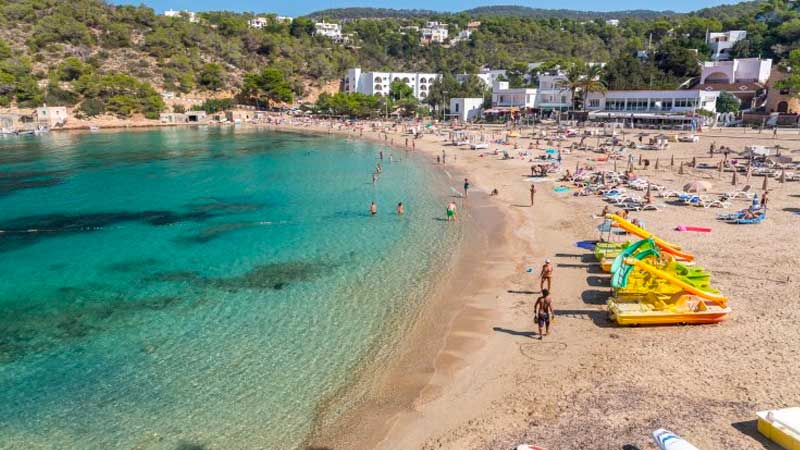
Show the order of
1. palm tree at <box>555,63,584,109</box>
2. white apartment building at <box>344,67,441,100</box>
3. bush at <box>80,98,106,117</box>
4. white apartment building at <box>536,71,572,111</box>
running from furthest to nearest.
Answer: white apartment building at <box>344,67,441,100</box> → bush at <box>80,98,106,117</box> → white apartment building at <box>536,71,572,111</box> → palm tree at <box>555,63,584,109</box>

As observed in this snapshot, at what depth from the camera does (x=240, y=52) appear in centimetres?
12862

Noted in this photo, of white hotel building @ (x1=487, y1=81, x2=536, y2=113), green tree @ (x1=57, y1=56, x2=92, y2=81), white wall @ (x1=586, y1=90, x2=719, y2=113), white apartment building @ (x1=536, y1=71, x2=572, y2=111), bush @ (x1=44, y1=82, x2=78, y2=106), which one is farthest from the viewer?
green tree @ (x1=57, y1=56, x2=92, y2=81)

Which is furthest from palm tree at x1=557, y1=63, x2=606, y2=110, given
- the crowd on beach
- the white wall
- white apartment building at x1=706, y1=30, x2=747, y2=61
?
white apartment building at x1=706, y1=30, x2=747, y2=61

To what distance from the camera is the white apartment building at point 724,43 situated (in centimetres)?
9144

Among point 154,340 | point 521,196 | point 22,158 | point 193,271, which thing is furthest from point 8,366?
point 22,158

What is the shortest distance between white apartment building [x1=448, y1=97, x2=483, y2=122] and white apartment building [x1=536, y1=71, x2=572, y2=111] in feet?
35.3

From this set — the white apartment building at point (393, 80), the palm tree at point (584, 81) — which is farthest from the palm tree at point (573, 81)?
the white apartment building at point (393, 80)

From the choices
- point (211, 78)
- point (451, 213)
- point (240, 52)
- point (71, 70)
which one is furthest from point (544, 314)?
point (240, 52)

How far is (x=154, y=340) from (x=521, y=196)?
77.9 feet

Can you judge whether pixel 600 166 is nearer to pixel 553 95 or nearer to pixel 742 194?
pixel 742 194

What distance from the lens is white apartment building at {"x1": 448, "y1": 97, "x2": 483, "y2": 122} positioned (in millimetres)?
88875

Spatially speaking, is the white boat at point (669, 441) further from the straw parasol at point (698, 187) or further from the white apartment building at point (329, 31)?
the white apartment building at point (329, 31)

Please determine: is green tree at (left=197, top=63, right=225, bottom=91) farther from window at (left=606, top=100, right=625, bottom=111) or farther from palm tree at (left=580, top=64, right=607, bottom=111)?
window at (left=606, top=100, right=625, bottom=111)

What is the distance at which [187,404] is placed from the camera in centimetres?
1223
